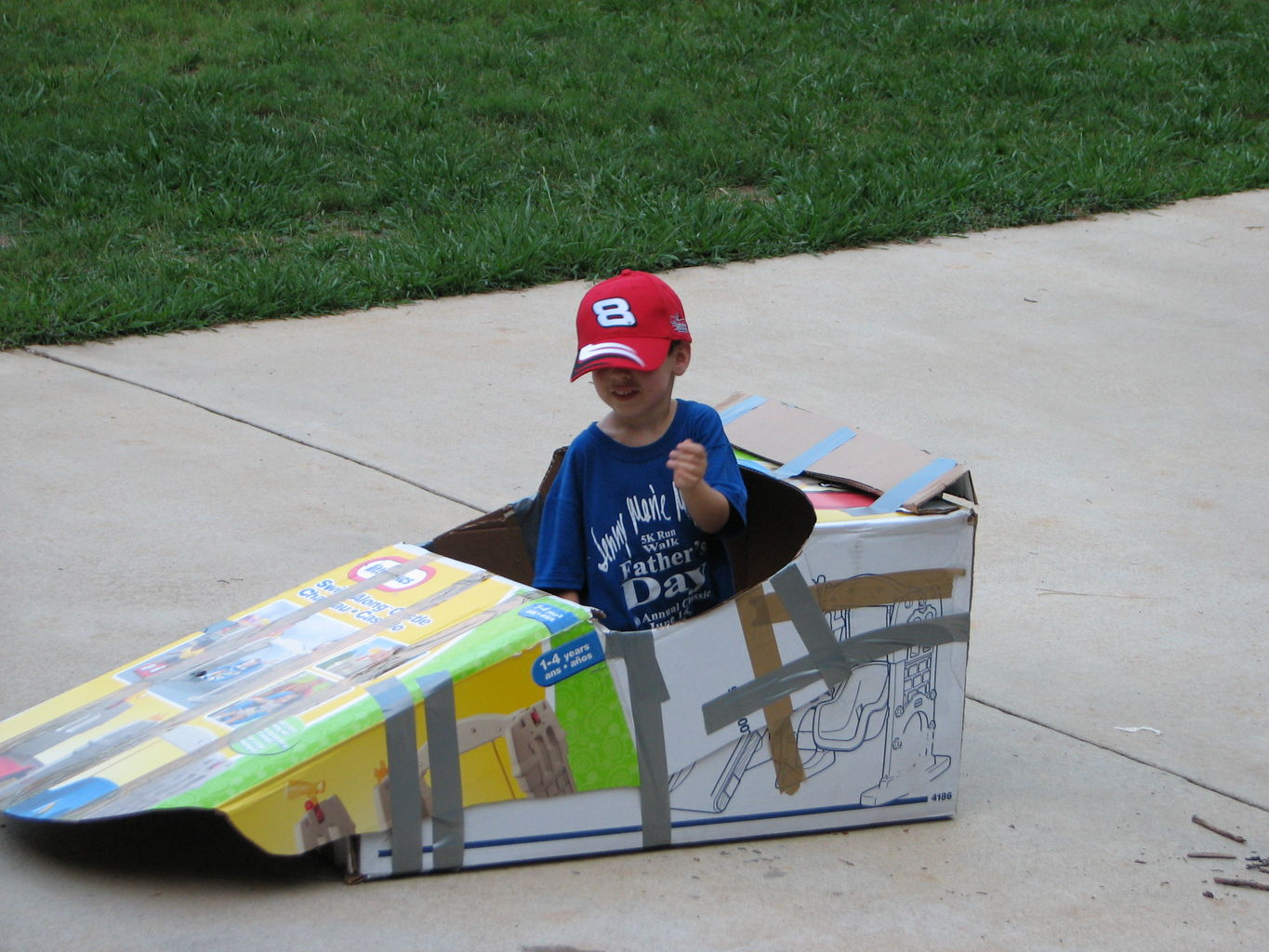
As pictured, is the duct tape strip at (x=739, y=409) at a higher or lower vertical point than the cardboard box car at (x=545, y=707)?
higher

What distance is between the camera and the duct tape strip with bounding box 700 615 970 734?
2545mm

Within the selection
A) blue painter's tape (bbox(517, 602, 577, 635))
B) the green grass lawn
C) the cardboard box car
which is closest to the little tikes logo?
the cardboard box car

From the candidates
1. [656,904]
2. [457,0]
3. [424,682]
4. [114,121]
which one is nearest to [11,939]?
[424,682]

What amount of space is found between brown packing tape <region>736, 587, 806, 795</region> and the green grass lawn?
365cm

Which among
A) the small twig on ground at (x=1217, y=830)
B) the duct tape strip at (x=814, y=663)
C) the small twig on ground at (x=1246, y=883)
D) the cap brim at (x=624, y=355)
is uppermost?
the cap brim at (x=624, y=355)

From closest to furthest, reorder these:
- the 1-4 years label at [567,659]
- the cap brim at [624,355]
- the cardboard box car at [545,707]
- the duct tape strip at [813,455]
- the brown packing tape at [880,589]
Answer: the cardboard box car at [545,707]
the 1-4 years label at [567,659]
the cap brim at [624,355]
the brown packing tape at [880,589]
the duct tape strip at [813,455]

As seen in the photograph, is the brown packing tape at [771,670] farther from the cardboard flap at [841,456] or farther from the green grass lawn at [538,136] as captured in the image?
the green grass lawn at [538,136]

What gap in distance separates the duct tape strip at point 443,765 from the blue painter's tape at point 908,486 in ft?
2.91

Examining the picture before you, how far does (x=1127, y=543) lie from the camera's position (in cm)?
407

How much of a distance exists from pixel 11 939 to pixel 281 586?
1.46 m

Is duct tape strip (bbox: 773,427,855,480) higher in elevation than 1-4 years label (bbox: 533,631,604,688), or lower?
higher

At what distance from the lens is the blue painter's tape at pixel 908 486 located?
2697mm

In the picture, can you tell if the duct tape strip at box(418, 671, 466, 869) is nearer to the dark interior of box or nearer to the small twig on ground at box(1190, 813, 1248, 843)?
the dark interior of box

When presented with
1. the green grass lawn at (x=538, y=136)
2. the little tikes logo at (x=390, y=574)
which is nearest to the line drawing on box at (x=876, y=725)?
the little tikes logo at (x=390, y=574)
